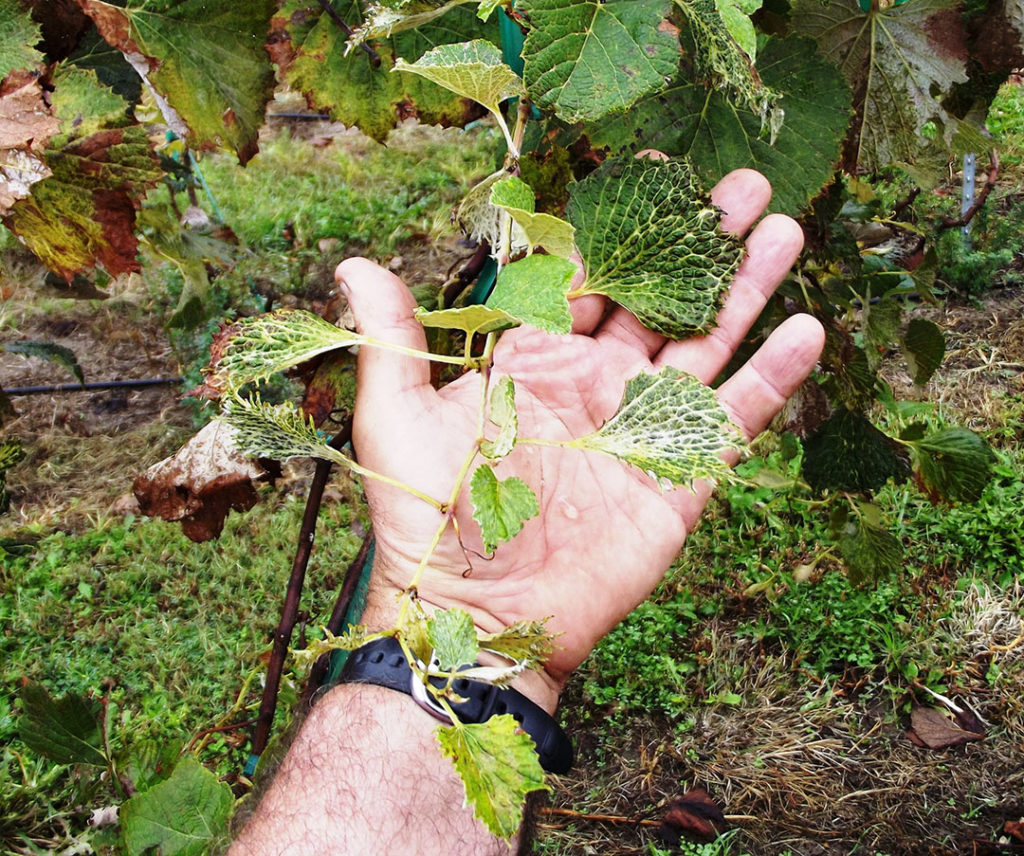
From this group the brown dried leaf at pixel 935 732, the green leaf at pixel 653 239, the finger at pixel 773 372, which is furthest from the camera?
the brown dried leaf at pixel 935 732

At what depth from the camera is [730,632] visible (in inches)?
90.2

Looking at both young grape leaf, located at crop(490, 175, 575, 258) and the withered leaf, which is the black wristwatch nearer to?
young grape leaf, located at crop(490, 175, 575, 258)

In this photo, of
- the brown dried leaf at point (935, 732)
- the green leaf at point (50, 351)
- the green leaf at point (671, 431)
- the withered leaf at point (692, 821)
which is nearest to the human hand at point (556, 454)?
the green leaf at point (671, 431)

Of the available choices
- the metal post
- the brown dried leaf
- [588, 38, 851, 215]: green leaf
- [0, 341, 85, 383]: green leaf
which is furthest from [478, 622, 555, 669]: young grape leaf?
the metal post

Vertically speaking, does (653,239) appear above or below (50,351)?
above

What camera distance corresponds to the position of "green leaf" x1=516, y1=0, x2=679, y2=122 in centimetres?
71

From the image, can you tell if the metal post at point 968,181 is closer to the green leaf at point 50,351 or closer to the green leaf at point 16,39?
the green leaf at point 50,351

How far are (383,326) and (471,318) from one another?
0.28m

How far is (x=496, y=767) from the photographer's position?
2.21 ft

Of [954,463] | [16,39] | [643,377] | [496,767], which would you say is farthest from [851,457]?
[16,39]

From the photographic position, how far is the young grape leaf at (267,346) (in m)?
0.77

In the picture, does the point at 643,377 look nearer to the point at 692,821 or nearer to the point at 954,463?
the point at 954,463

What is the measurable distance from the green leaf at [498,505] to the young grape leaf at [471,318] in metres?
0.11

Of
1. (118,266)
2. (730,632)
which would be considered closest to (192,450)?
(118,266)
